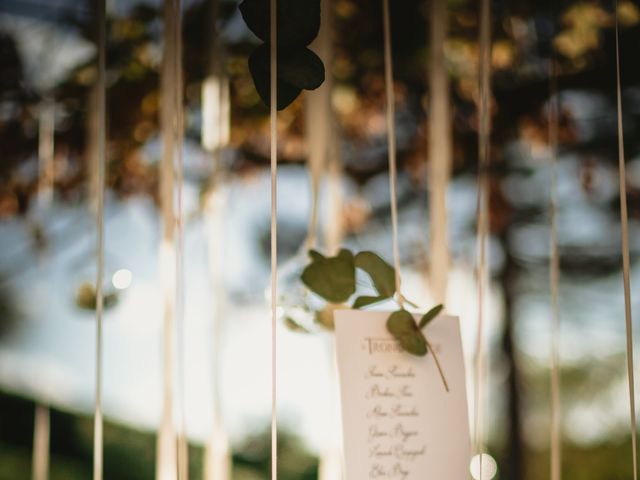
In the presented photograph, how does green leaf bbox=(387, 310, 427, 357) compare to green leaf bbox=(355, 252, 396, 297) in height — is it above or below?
below

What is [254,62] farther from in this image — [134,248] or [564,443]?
[564,443]

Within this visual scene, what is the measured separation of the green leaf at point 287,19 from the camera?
43cm

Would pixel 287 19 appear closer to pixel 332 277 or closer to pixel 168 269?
pixel 332 277

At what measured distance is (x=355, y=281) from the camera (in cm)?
49

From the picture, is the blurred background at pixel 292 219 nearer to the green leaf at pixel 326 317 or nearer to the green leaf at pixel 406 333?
the green leaf at pixel 326 317

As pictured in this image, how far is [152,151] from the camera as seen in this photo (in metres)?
1.88

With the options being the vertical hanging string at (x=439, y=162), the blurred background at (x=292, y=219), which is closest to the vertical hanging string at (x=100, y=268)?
the vertical hanging string at (x=439, y=162)

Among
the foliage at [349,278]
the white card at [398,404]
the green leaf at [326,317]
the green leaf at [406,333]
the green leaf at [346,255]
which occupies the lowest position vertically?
the white card at [398,404]

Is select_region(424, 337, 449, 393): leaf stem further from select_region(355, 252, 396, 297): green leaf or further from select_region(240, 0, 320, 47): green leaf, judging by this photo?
select_region(240, 0, 320, 47): green leaf

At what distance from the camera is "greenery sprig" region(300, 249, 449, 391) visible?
47 cm

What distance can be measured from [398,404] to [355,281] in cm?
9

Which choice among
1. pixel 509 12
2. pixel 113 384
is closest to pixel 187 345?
pixel 113 384

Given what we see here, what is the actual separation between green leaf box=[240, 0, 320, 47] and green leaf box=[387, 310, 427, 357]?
0.60 feet

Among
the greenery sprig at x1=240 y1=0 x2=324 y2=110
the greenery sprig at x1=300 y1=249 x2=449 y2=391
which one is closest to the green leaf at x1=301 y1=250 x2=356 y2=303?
the greenery sprig at x1=300 y1=249 x2=449 y2=391
